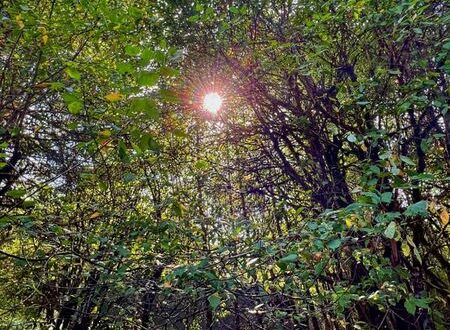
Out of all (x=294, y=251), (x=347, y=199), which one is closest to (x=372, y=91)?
(x=347, y=199)

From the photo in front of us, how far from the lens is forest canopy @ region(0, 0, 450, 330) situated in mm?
2088

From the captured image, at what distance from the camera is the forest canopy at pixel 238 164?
6.85 ft

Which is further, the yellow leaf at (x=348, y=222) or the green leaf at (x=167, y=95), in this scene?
the yellow leaf at (x=348, y=222)

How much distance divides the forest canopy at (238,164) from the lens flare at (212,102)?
0.07 feet

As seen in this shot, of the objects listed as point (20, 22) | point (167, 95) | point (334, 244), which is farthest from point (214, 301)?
point (20, 22)

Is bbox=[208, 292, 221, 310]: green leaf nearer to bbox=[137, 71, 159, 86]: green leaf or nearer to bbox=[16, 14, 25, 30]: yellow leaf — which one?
bbox=[137, 71, 159, 86]: green leaf

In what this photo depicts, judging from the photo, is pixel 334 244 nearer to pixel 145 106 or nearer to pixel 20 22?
pixel 145 106

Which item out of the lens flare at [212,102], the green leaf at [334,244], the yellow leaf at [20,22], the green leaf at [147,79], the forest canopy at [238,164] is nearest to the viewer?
the green leaf at [147,79]

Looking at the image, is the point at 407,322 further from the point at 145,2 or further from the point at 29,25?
the point at 145,2

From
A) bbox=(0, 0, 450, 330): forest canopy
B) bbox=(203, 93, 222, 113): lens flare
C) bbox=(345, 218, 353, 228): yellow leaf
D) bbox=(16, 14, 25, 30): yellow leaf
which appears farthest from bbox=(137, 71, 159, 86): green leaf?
bbox=(203, 93, 222, 113): lens flare

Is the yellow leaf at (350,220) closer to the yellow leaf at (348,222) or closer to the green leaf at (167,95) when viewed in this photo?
the yellow leaf at (348,222)

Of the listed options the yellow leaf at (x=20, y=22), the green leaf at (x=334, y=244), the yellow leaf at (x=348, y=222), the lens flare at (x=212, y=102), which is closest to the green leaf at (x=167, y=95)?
the green leaf at (x=334, y=244)

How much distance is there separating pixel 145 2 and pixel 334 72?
2121 millimetres

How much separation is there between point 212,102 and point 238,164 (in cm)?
89
